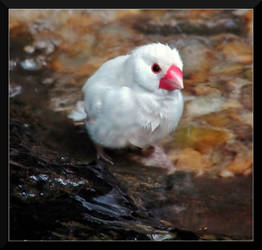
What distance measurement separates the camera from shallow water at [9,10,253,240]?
7.24 feet

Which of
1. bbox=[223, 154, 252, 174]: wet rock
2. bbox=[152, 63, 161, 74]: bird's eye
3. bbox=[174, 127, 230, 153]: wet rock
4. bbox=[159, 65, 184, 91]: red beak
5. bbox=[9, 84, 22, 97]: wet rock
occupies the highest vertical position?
bbox=[9, 84, 22, 97]: wet rock

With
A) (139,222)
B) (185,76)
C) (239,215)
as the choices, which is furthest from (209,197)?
(185,76)

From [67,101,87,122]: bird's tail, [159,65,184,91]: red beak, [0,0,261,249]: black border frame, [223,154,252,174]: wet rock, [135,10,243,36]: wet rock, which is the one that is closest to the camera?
[0,0,261,249]: black border frame

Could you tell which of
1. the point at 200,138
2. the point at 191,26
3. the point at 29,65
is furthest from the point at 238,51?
the point at 29,65

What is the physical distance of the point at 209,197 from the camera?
7.43 ft

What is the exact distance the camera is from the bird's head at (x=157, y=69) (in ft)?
7.29

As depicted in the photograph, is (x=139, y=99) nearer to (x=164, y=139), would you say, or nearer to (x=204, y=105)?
(x=164, y=139)

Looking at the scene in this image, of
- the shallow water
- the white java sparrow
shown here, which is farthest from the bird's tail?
the white java sparrow

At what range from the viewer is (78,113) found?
2.70 metres

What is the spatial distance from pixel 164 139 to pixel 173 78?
18.5 inches

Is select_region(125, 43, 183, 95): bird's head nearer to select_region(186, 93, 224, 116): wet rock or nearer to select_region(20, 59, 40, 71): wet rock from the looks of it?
select_region(186, 93, 224, 116): wet rock

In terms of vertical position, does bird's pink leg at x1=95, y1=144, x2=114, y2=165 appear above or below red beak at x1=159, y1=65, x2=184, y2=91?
below

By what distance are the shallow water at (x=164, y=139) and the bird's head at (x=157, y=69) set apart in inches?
14.8

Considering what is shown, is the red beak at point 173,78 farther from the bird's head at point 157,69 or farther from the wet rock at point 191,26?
the wet rock at point 191,26
